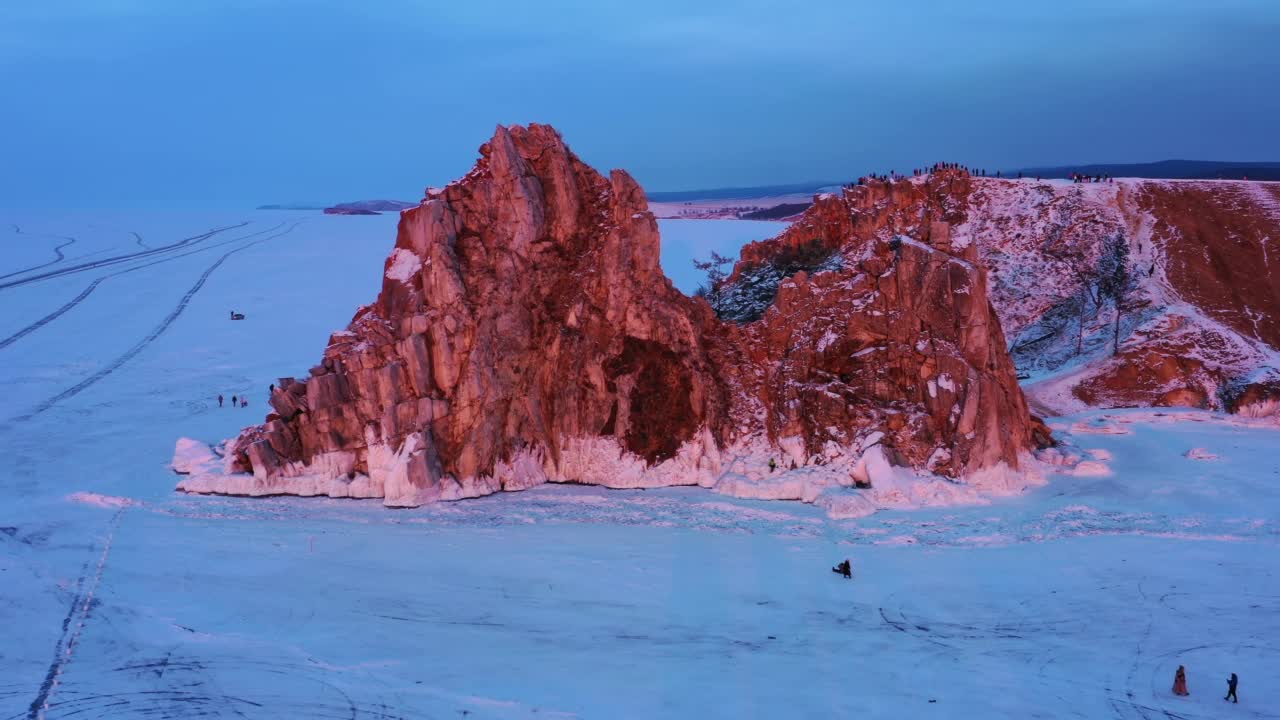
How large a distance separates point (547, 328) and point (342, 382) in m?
6.61

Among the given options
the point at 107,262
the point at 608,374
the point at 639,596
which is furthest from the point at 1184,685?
the point at 107,262

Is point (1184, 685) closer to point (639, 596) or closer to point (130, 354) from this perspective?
point (639, 596)

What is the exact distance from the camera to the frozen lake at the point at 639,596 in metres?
17.4

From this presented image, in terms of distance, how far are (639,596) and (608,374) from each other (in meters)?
9.70

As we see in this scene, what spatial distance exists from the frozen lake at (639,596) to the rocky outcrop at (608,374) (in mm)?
1576

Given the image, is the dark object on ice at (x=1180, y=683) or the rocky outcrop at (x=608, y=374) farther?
the rocky outcrop at (x=608, y=374)

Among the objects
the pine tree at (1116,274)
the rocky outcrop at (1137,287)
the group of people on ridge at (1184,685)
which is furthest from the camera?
the pine tree at (1116,274)

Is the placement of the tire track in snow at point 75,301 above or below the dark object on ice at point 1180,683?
above

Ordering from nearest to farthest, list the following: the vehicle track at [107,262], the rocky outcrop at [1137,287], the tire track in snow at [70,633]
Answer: the tire track in snow at [70,633], the rocky outcrop at [1137,287], the vehicle track at [107,262]

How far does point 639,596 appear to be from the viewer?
2158 cm

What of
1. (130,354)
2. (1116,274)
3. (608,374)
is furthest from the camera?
(130,354)

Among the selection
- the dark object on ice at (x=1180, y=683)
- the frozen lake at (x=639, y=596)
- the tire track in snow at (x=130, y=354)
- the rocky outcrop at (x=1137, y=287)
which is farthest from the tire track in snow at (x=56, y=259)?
the dark object on ice at (x=1180, y=683)

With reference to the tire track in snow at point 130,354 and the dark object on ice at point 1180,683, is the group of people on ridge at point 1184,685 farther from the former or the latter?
the tire track in snow at point 130,354

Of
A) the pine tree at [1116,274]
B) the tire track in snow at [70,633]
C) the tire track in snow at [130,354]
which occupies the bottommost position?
the tire track in snow at [70,633]
